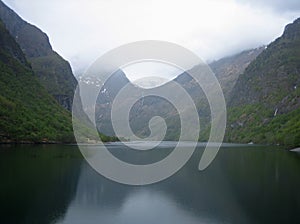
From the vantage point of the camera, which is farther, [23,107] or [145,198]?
[23,107]

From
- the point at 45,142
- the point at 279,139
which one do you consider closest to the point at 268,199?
the point at 45,142

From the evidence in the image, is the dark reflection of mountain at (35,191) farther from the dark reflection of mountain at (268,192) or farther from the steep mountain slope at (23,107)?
the steep mountain slope at (23,107)

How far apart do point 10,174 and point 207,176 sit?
86.5ft

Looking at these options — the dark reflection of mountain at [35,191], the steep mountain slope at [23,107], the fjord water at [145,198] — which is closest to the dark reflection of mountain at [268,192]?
the fjord water at [145,198]

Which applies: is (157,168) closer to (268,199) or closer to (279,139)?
(268,199)

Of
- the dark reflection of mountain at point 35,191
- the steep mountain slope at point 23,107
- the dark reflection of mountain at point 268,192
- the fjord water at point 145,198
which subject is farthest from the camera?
the steep mountain slope at point 23,107

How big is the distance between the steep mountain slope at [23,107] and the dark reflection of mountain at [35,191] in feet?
224

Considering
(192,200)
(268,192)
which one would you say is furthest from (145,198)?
(268,192)

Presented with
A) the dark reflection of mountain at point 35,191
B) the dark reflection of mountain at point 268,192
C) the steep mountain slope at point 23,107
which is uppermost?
the dark reflection of mountain at point 268,192

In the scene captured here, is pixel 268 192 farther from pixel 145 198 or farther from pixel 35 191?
Answer: pixel 35 191

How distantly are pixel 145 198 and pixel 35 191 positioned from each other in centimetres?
1097

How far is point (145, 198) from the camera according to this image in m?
37.5

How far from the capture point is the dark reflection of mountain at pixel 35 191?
27.8 m

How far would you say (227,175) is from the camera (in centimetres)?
5381
